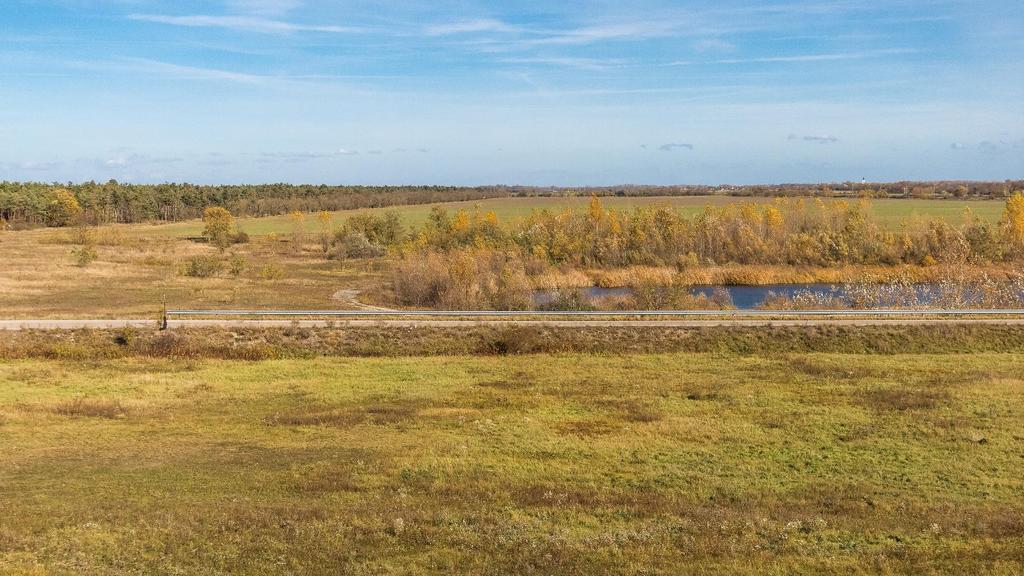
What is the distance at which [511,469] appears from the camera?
21109 millimetres

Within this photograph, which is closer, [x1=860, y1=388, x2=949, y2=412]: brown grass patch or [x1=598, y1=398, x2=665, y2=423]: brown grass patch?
[x1=598, y1=398, x2=665, y2=423]: brown grass patch

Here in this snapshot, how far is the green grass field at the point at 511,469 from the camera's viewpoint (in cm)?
1488

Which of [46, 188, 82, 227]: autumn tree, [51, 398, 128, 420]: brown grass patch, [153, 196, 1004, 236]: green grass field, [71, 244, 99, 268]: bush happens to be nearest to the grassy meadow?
[71, 244, 99, 268]: bush

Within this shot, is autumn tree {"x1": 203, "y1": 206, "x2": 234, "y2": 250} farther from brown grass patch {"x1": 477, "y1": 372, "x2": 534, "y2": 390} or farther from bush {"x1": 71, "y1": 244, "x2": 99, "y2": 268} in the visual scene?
brown grass patch {"x1": 477, "y1": 372, "x2": 534, "y2": 390}

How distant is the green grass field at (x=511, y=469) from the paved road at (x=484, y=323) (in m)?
5.45

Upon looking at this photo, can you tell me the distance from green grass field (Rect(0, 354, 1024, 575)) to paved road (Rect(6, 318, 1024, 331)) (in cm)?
545

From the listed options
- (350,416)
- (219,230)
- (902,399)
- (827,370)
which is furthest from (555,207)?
(350,416)

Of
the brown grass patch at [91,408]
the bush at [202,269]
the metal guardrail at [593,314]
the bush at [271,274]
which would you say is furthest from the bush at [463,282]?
the brown grass patch at [91,408]

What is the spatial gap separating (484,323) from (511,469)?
21.8 meters

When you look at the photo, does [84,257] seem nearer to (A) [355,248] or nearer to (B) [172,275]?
(B) [172,275]

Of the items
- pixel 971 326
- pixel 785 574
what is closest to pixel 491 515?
pixel 785 574

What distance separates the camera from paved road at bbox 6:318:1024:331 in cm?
4175

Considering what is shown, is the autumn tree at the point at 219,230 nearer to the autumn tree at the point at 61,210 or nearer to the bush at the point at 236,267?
the bush at the point at 236,267

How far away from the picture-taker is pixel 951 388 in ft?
104
